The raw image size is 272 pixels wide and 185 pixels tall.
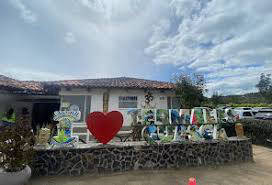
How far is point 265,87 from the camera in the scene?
36938mm

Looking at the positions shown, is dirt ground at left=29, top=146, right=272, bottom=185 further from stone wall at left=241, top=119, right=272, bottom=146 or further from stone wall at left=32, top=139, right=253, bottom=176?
stone wall at left=241, top=119, right=272, bottom=146

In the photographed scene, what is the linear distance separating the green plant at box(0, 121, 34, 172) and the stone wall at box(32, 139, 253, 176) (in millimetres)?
855

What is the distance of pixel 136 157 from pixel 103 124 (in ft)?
5.17

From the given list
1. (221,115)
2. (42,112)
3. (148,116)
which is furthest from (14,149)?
(42,112)

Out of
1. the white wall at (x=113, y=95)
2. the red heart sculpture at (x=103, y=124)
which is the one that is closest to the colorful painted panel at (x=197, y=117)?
the red heart sculpture at (x=103, y=124)

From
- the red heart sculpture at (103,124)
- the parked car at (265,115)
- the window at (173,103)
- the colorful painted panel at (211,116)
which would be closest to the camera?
the red heart sculpture at (103,124)

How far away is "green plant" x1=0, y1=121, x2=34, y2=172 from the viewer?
401 centimetres

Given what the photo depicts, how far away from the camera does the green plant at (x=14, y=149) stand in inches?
158

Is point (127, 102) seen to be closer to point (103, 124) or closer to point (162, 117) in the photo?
point (162, 117)

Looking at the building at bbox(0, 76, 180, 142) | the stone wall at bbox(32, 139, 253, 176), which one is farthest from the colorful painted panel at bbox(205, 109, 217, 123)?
the building at bbox(0, 76, 180, 142)

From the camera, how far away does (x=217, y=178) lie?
4.95 metres

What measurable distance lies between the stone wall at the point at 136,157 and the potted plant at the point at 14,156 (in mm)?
867

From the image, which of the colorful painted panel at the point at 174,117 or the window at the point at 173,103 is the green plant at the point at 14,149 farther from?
the window at the point at 173,103

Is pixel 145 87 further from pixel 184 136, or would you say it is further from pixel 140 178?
pixel 140 178
